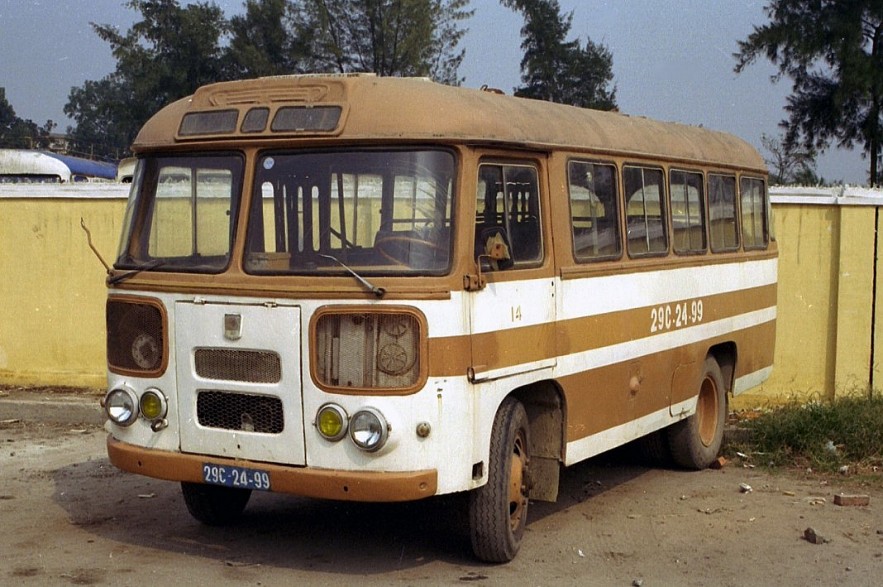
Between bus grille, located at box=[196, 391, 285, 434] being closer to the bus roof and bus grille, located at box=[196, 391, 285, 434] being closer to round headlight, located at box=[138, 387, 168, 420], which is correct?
round headlight, located at box=[138, 387, 168, 420]

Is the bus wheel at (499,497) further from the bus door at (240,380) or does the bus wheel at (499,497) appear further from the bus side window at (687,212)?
the bus side window at (687,212)

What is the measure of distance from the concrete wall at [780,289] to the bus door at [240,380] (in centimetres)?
698

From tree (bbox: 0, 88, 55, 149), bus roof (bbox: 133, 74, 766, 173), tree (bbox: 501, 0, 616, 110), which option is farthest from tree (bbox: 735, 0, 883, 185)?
tree (bbox: 0, 88, 55, 149)

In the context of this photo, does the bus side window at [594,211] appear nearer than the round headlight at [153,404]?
No

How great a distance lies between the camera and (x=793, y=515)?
8.06 meters

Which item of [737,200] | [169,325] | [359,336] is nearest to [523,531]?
[359,336]

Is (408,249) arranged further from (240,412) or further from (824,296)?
(824,296)

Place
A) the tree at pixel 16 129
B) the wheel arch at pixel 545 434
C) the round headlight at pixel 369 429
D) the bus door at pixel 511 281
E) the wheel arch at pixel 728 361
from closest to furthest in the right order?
the round headlight at pixel 369 429 < the bus door at pixel 511 281 < the wheel arch at pixel 545 434 < the wheel arch at pixel 728 361 < the tree at pixel 16 129

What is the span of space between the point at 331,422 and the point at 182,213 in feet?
5.19

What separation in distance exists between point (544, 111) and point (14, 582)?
4.04 metres

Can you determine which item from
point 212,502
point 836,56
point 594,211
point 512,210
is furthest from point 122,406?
point 836,56

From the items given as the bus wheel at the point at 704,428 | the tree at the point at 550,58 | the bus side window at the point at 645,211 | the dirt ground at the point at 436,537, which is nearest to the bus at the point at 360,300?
the dirt ground at the point at 436,537

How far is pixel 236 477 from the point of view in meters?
6.25

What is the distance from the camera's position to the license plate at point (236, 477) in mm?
6184
